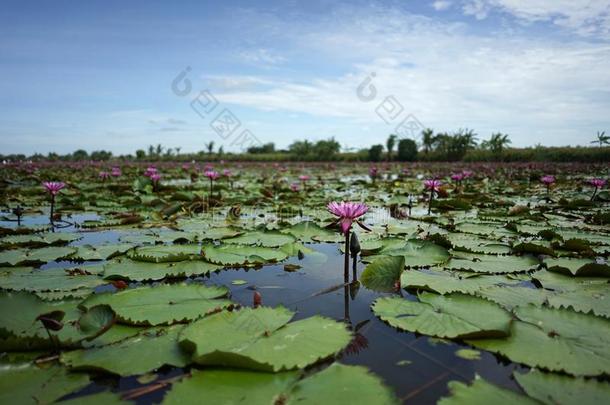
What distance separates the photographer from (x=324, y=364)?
1.34 meters

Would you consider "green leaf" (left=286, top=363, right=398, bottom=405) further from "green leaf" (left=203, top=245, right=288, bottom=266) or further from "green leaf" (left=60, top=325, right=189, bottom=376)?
"green leaf" (left=203, top=245, right=288, bottom=266)

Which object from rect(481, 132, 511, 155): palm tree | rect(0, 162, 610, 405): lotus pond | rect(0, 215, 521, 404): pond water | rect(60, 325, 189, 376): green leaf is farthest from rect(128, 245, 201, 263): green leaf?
rect(481, 132, 511, 155): palm tree

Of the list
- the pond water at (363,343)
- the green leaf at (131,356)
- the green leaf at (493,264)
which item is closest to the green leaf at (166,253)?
the pond water at (363,343)

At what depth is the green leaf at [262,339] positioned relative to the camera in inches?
50.2

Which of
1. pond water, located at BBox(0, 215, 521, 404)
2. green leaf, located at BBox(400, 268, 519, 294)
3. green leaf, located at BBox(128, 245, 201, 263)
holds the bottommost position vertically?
pond water, located at BBox(0, 215, 521, 404)

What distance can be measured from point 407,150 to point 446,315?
113 ft

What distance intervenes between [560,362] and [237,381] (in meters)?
1.22

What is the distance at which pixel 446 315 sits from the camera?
1723 mm

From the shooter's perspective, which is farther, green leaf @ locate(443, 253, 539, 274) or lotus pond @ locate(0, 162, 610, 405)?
green leaf @ locate(443, 253, 539, 274)

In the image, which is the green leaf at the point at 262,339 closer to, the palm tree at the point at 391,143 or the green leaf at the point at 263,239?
the green leaf at the point at 263,239

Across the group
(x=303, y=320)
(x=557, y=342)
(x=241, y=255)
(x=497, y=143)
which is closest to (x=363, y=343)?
(x=303, y=320)

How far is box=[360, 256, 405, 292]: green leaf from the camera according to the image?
6.86ft

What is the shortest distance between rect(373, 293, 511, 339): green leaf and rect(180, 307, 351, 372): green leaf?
1.13 feet

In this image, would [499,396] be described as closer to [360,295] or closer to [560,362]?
[560,362]
